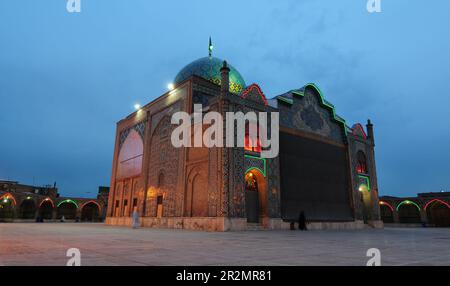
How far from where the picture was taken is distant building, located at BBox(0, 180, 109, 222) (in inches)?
1558

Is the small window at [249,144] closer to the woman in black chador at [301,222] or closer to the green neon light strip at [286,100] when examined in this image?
the green neon light strip at [286,100]

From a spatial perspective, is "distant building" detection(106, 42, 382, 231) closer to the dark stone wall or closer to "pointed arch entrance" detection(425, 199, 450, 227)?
the dark stone wall

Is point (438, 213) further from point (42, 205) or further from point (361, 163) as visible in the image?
point (42, 205)

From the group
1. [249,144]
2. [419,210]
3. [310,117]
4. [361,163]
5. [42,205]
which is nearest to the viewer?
[249,144]

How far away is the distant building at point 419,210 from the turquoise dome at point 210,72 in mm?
26002

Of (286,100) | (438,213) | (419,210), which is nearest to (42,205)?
(286,100)

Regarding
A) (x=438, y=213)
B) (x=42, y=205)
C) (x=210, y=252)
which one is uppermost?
(x=42, y=205)

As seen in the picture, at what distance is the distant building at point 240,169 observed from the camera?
16.0 metres

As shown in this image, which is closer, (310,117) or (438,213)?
(310,117)

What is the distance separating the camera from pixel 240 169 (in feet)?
52.4

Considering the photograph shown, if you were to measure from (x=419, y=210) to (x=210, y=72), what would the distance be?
29.3 meters

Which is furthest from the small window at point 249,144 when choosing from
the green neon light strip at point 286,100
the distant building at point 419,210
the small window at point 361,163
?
the distant building at point 419,210

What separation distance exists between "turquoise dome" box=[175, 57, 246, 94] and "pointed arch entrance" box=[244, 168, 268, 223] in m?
7.16
